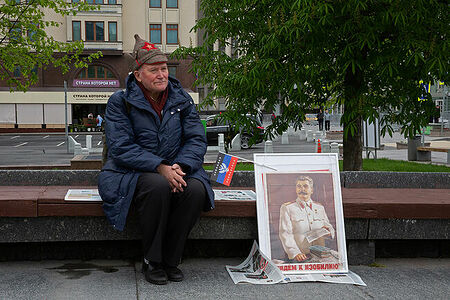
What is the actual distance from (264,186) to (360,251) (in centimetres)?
101

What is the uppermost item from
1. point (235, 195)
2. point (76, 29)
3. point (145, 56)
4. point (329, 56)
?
point (76, 29)

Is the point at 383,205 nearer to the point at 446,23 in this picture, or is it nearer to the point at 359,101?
the point at 359,101

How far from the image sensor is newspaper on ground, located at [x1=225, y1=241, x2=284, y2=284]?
3.98 metres

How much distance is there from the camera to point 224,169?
4.34 meters

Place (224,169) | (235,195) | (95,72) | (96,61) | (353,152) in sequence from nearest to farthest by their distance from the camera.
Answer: (224,169) → (235,195) → (353,152) → (96,61) → (95,72)

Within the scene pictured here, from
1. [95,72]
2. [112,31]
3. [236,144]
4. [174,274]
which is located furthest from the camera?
[95,72]

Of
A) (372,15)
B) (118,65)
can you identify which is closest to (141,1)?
(118,65)

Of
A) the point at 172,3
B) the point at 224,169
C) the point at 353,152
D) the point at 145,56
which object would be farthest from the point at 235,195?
the point at 172,3

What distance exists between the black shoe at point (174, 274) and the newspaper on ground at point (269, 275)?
0.39 meters

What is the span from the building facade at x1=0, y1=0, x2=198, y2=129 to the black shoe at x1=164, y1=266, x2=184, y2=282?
133ft

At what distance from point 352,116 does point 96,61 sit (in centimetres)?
4324

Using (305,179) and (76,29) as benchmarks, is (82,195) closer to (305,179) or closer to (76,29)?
(305,179)

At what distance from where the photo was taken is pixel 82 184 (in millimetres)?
5344

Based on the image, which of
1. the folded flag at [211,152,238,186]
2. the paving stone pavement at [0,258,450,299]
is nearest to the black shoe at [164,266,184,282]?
the paving stone pavement at [0,258,450,299]
